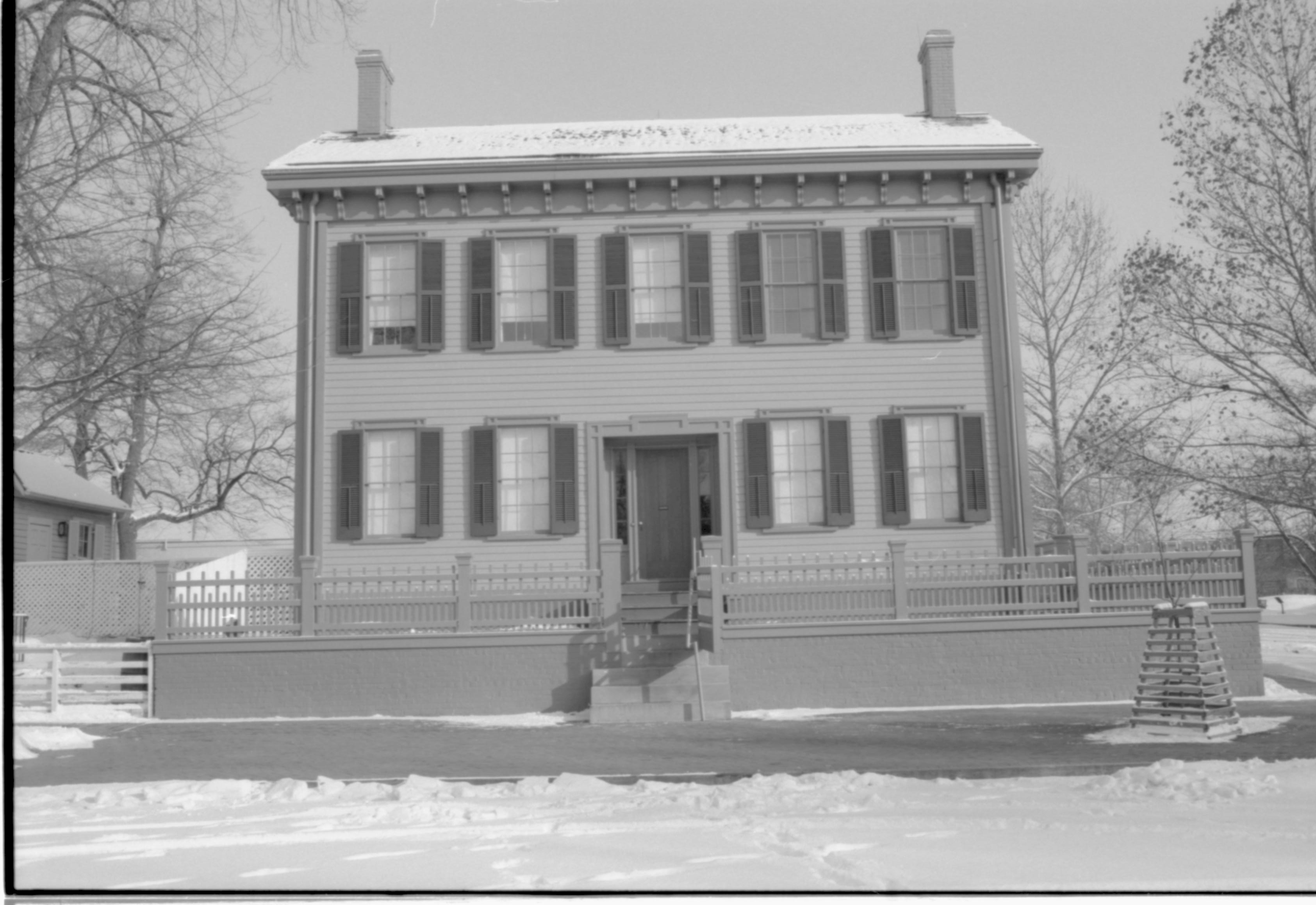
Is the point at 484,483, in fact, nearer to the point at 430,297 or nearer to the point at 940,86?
the point at 430,297

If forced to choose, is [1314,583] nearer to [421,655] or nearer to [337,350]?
[421,655]

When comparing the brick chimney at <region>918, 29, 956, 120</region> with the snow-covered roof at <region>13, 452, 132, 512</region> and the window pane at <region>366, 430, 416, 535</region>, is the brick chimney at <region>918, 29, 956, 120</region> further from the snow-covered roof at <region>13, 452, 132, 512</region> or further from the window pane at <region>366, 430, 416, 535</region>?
the snow-covered roof at <region>13, 452, 132, 512</region>

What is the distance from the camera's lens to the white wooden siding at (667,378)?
1371 centimetres

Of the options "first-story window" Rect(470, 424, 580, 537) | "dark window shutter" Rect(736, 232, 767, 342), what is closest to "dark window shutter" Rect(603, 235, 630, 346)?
"first-story window" Rect(470, 424, 580, 537)

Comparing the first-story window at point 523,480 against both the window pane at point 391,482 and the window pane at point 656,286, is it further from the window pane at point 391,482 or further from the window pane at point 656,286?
the window pane at point 656,286

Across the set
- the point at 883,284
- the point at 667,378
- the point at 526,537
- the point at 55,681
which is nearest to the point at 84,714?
the point at 55,681

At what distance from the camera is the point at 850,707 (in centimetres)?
1162

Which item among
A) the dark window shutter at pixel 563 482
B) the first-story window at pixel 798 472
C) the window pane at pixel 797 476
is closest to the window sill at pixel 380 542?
the dark window shutter at pixel 563 482

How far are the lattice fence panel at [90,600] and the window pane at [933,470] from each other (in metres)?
8.83

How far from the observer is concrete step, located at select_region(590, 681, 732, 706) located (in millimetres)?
11023

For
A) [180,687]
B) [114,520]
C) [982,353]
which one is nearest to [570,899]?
[180,687]

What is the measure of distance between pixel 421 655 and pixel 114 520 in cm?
590

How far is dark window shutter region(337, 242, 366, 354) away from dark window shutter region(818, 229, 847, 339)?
532cm

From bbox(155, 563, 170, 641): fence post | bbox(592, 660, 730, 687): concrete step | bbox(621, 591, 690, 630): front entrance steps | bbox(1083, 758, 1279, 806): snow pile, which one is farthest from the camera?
bbox(621, 591, 690, 630): front entrance steps
